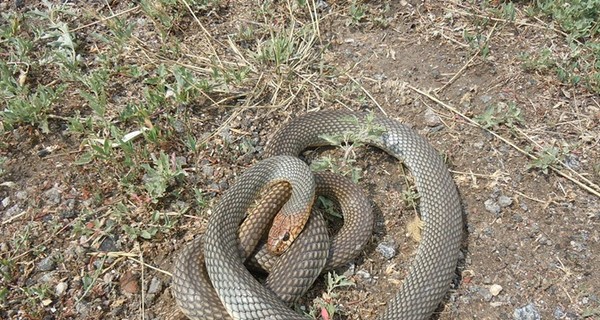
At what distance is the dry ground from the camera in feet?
12.8

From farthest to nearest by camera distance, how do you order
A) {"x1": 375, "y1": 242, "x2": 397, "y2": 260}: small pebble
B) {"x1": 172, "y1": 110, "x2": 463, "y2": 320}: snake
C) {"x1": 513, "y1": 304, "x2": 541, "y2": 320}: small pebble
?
{"x1": 375, "y1": 242, "x2": 397, "y2": 260}: small pebble → {"x1": 513, "y1": 304, "x2": 541, "y2": 320}: small pebble → {"x1": 172, "y1": 110, "x2": 463, "y2": 320}: snake

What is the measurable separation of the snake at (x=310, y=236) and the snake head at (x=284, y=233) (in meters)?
0.09

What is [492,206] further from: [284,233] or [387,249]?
[284,233]

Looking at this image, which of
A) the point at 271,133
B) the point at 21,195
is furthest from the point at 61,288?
the point at 271,133

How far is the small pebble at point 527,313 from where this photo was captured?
377cm

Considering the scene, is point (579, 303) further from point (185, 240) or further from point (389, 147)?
point (185, 240)

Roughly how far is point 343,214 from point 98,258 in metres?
1.88

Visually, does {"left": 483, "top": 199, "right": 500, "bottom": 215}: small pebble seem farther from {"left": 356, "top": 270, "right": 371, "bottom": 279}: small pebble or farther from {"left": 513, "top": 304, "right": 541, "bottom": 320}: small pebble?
{"left": 356, "top": 270, "right": 371, "bottom": 279}: small pebble

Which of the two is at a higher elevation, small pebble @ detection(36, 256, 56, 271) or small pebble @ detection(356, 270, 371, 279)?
small pebble @ detection(36, 256, 56, 271)

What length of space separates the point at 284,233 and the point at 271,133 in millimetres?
1281

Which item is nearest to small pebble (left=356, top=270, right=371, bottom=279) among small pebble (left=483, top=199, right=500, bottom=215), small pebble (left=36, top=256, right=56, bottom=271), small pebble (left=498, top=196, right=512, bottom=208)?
small pebble (left=483, top=199, right=500, bottom=215)

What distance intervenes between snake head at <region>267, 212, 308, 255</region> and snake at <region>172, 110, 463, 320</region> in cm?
9

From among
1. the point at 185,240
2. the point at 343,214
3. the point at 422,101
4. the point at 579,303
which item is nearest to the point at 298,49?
the point at 422,101

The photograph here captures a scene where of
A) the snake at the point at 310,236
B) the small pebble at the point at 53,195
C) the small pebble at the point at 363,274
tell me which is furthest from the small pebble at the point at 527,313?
the small pebble at the point at 53,195
